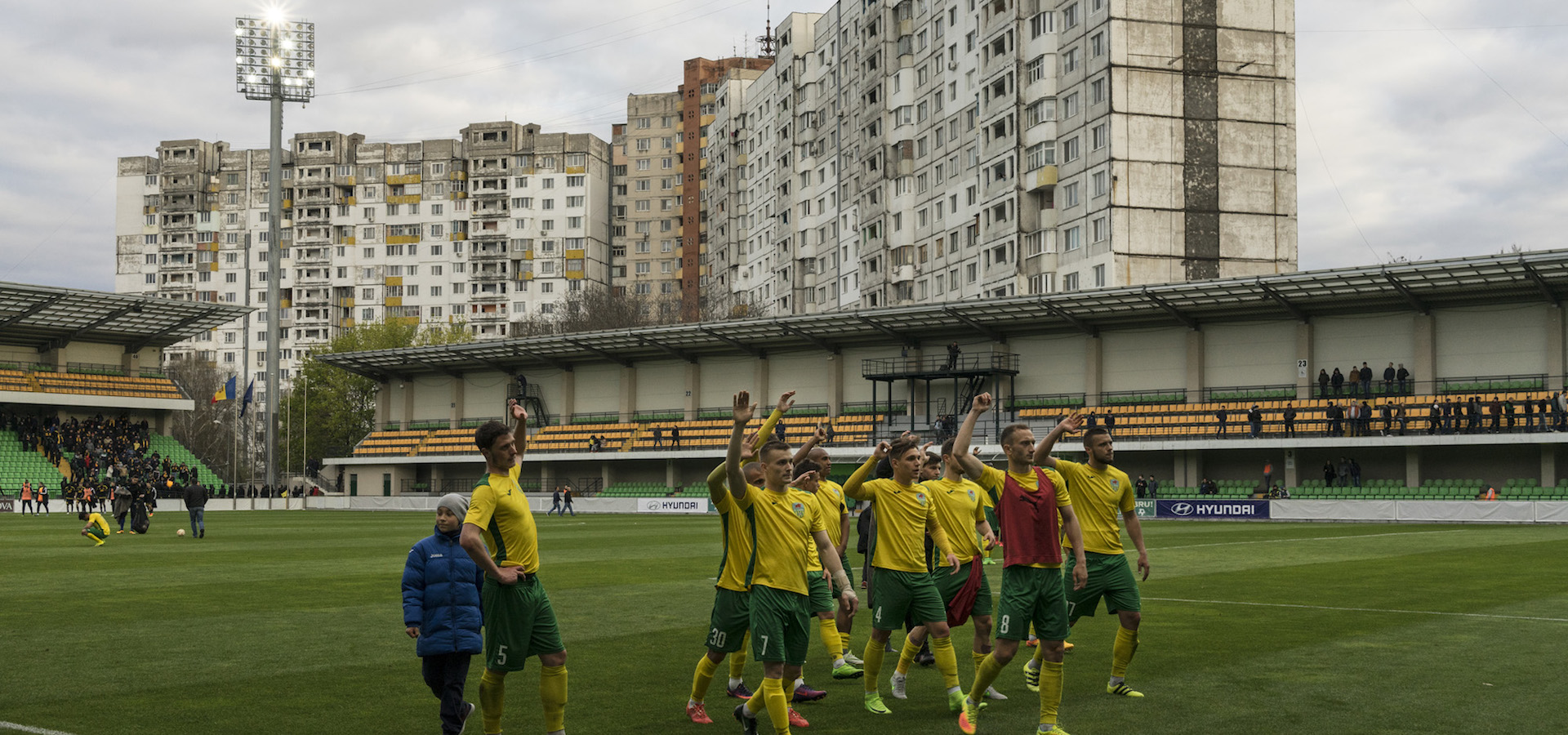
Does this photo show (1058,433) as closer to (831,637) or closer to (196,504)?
(831,637)

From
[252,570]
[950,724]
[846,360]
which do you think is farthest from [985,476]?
[846,360]

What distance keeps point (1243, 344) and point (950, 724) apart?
51.7 meters

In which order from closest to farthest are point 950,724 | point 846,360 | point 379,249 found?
point 950,724, point 846,360, point 379,249

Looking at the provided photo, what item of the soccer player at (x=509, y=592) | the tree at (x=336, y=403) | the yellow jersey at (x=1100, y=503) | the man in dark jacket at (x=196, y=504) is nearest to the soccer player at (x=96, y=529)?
the man in dark jacket at (x=196, y=504)

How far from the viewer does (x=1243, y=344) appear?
5753 centimetres

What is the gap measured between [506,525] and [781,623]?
6.17 ft

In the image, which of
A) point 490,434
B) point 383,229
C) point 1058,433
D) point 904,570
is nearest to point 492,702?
point 490,434

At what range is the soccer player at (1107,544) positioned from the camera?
1017 centimetres

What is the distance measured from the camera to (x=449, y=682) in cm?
858

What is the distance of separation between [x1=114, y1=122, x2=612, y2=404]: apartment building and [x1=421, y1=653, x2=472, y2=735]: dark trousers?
457 ft

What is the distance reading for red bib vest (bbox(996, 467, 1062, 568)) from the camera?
939cm

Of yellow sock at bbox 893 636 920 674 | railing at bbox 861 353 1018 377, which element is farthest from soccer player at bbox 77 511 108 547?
railing at bbox 861 353 1018 377

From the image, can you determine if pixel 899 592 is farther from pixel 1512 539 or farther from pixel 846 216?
pixel 846 216

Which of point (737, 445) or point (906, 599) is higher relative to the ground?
point (737, 445)
